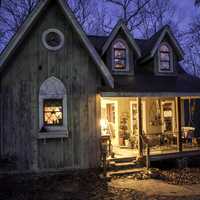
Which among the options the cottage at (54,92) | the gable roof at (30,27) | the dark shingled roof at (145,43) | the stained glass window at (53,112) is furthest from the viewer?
the dark shingled roof at (145,43)

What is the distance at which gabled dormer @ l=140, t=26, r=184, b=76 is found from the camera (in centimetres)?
1484

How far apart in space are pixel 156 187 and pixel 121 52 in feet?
21.7

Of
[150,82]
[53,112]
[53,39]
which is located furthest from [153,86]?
[53,39]

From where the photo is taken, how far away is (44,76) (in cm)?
1166

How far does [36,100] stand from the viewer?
11539 millimetres

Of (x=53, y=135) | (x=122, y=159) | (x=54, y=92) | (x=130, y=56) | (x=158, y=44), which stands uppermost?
(x=158, y=44)

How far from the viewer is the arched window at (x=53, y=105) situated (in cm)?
1162

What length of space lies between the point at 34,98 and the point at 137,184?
487 cm

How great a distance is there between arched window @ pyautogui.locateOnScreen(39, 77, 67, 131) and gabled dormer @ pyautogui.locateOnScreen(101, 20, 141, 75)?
10.6 ft

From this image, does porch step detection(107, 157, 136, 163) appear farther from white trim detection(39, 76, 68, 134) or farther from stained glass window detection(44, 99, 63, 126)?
stained glass window detection(44, 99, 63, 126)

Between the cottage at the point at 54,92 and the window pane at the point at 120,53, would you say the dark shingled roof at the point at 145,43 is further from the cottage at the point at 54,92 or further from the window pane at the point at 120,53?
the cottage at the point at 54,92

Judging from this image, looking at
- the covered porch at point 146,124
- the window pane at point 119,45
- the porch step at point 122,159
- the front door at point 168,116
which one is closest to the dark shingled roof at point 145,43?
the window pane at point 119,45

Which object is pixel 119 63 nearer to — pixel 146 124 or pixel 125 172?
pixel 146 124

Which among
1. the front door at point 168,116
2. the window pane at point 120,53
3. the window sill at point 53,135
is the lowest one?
the window sill at point 53,135
